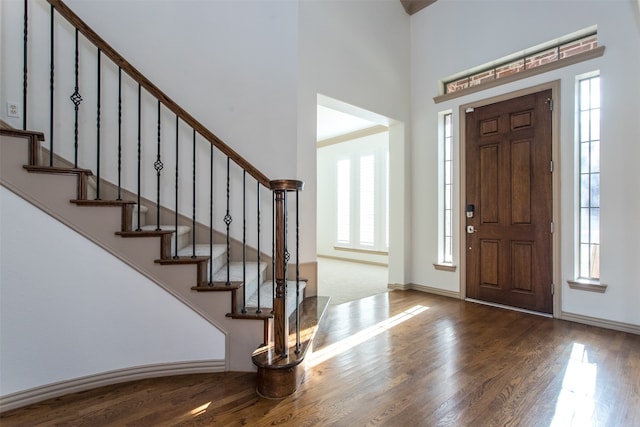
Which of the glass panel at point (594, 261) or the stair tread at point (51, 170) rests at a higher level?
the stair tread at point (51, 170)

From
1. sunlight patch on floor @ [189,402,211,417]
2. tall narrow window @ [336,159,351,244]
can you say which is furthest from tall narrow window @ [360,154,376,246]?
sunlight patch on floor @ [189,402,211,417]

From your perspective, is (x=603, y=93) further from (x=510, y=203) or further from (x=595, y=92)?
(x=510, y=203)

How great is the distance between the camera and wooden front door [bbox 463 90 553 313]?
11.1 ft

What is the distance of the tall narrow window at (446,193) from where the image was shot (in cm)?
425

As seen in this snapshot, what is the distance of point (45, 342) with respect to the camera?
177cm

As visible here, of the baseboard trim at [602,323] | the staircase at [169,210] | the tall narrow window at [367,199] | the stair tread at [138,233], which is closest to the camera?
the staircase at [169,210]

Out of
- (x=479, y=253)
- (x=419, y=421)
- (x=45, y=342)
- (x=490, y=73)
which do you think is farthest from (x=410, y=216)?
(x=45, y=342)

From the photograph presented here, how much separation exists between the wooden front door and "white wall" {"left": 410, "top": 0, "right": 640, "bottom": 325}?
0.51ft

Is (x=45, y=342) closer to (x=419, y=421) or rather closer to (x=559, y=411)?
(x=419, y=421)

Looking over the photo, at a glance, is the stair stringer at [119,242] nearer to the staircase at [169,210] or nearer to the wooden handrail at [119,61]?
the staircase at [169,210]

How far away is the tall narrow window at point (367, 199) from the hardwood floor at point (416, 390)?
4.29 m

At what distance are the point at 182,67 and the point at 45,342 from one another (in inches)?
95.1

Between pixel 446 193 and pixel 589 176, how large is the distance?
59.4 inches

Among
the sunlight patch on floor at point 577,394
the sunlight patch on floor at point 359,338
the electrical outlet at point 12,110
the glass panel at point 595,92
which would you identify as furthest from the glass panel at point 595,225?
the electrical outlet at point 12,110
